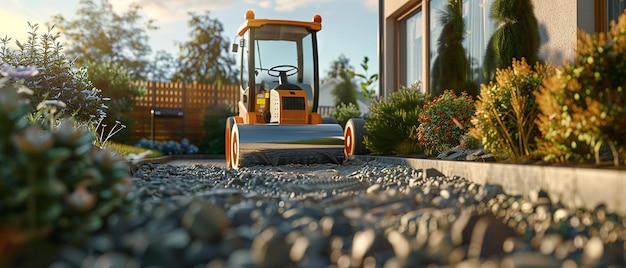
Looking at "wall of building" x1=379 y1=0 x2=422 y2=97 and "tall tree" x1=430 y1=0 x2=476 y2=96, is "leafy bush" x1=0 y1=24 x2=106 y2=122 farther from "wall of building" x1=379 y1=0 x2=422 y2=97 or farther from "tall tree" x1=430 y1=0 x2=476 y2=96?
"wall of building" x1=379 y1=0 x2=422 y2=97

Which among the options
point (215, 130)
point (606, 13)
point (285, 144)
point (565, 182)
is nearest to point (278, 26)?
point (285, 144)

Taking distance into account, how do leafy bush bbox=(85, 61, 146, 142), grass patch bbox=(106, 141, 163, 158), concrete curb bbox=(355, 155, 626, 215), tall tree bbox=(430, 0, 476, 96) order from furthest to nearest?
leafy bush bbox=(85, 61, 146, 142) < tall tree bbox=(430, 0, 476, 96) < grass patch bbox=(106, 141, 163, 158) < concrete curb bbox=(355, 155, 626, 215)

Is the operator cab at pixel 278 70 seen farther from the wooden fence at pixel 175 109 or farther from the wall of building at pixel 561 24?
the wooden fence at pixel 175 109

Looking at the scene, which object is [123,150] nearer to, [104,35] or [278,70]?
[278,70]

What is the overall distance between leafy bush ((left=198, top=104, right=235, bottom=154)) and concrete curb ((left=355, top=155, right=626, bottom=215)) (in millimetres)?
9913

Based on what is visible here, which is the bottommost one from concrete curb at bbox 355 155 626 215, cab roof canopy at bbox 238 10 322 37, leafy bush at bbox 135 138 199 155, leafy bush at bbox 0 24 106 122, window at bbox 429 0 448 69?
leafy bush at bbox 135 138 199 155

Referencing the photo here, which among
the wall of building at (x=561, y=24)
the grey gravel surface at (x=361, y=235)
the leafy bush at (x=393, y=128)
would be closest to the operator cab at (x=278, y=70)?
the leafy bush at (x=393, y=128)

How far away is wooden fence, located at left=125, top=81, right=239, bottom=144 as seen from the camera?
13.9 metres

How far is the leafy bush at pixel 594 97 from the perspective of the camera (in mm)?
2654

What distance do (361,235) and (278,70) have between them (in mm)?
6064

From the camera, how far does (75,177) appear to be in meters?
1.80

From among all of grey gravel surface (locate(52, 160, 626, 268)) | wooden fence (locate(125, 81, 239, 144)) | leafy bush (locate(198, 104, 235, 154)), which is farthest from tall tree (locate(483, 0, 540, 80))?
wooden fence (locate(125, 81, 239, 144))

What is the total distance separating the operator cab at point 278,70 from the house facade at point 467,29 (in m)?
2.28

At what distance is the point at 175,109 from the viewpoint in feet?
43.7
